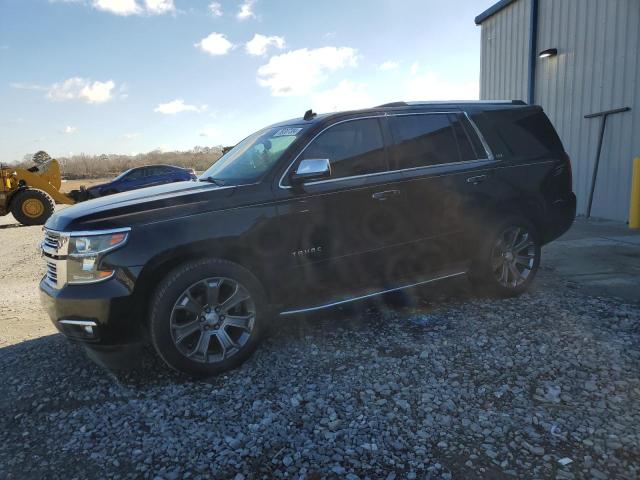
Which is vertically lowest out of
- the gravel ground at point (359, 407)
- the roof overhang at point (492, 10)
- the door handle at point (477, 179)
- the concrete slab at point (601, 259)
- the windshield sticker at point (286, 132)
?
the gravel ground at point (359, 407)

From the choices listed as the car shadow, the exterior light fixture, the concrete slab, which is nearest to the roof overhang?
the exterior light fixture

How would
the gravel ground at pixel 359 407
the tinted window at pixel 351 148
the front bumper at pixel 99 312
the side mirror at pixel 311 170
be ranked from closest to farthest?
the gravel ground at pixel 359 407
the front bumper at pixel 99 312
the side mirror at pixel 311 170
the tinted window at pixel 351 148

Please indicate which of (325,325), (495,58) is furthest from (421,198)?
(495,58)

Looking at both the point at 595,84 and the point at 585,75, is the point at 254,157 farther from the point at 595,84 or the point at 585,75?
the point at 585,75

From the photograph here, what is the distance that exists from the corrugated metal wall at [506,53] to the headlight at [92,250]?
11.8 metres

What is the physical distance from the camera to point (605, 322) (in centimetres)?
401

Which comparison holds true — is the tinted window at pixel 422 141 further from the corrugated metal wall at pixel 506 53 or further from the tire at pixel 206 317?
the corrugated metal wall at pixel 506 53

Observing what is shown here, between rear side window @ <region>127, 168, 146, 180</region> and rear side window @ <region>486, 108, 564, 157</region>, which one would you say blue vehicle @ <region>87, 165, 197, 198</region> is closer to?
rear side window @ <region>127, 168, 146, 180</region>

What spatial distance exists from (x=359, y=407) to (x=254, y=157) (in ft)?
7.39

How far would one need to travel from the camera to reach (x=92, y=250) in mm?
2988

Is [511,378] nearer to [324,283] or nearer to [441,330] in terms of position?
[441,330]

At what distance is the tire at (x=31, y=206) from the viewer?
13.6 m

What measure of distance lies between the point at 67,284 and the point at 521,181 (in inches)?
166

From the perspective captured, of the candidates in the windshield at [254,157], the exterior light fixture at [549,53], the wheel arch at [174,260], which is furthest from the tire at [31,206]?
the exterior light fixture at [549,53]
